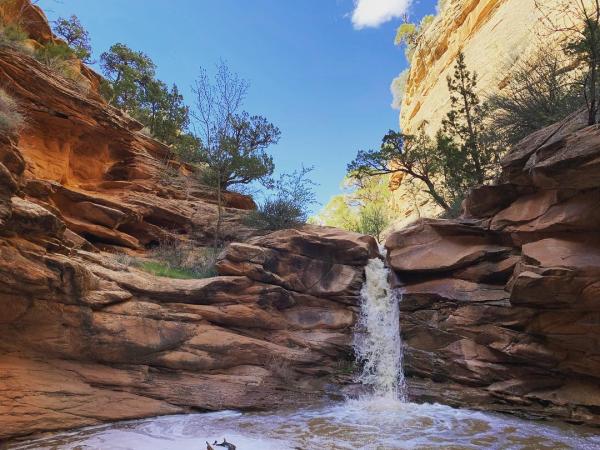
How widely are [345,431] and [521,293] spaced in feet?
16.1

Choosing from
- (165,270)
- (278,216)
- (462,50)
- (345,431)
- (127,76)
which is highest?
(462,50)

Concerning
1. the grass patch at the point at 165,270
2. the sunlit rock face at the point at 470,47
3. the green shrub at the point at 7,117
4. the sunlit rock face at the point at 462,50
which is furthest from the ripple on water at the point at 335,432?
the sunlit rock face at the point at 470,47

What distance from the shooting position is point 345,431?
7281 millimetres

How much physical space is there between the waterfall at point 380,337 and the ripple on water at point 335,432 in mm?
1464

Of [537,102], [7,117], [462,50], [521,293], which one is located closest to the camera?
[7,117]

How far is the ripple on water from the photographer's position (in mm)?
6457

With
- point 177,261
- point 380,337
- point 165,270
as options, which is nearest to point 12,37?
point 177,261

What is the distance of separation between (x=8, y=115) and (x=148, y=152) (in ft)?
34.5

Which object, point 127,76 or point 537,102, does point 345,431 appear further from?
point 127,76

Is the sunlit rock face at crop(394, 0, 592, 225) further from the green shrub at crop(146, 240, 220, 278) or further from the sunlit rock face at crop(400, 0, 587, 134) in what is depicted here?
the green shrub at crop(146, 240, 220, 278)

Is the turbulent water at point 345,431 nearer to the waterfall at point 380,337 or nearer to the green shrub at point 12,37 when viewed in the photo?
the waterfall at point 380,337

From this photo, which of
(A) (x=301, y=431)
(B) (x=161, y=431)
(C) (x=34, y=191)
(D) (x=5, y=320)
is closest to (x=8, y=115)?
(C) (x=34, y=191)

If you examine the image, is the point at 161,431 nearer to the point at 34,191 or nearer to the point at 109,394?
the point at 109,394

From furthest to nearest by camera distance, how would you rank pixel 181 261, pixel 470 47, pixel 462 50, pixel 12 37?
pixel 462 50
pixel 470 47
pixel 181 261
pixel 12 37
